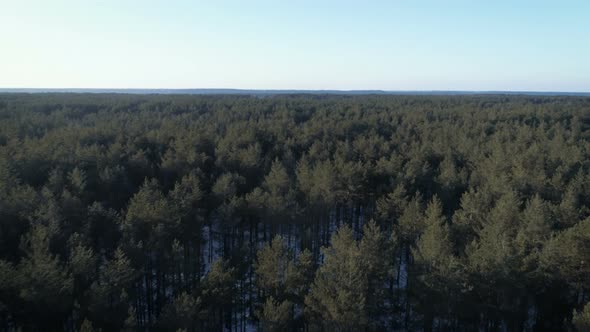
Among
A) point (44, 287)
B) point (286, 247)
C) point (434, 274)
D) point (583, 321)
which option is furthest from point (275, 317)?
point (583, 321)

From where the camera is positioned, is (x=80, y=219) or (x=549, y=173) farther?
(x=549, y=173)

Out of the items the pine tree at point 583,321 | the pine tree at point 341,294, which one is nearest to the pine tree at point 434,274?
the pine tree at point 341,294

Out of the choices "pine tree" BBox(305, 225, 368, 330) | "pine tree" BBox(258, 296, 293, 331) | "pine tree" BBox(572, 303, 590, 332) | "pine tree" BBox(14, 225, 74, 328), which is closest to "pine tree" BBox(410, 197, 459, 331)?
"pine tree" BBox(305, 225, 368, 330)

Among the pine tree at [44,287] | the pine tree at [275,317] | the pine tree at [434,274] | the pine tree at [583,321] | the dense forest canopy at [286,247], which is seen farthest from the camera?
the pine tree at [434,274]

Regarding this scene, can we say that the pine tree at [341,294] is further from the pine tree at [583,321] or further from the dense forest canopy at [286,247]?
the pine tree at [583,321]

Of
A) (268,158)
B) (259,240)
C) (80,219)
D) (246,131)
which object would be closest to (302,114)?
(246,131)

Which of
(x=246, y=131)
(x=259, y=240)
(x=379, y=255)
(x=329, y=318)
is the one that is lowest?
(x=259, y=240)

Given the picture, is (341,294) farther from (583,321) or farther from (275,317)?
(583,321)

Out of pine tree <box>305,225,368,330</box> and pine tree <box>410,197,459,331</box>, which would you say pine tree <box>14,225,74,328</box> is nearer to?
pine tree <box>305,225,368,330</box>

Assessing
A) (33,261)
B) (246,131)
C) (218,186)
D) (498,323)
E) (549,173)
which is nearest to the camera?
(33,261)

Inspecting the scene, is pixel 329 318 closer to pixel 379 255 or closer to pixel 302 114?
pixel 379 255

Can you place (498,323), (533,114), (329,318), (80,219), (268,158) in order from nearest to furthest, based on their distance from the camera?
(329,318)
(498,323)
(80,219)
(268,158)
(533,114)
